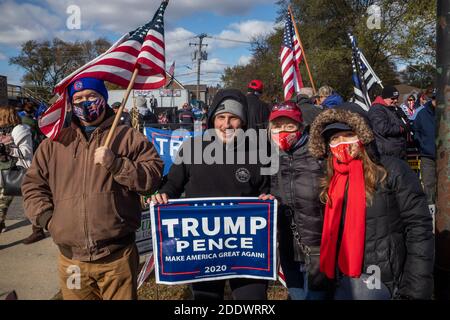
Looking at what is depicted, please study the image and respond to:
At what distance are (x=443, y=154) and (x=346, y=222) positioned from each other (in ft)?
3.39

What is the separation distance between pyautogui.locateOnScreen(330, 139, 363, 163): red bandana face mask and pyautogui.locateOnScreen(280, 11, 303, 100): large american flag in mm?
5005

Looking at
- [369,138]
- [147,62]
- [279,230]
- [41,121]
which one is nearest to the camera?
[369,138]

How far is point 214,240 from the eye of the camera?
3.09m

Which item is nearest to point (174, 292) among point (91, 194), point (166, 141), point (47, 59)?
point (91, 194)

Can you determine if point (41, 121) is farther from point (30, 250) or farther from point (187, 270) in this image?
point (30, 250)

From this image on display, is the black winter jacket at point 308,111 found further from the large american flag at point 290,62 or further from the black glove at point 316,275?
the black glove at point 316,275

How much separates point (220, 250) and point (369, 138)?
1.38m

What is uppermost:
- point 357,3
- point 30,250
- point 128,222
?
point 357,3

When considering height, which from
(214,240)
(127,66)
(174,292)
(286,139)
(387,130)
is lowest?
(174,292)

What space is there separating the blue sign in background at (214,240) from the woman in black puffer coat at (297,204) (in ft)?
0.55

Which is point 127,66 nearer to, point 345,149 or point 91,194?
point 91,194

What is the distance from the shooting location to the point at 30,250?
5.63 meters

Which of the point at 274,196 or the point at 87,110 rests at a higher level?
the point at 87,110
